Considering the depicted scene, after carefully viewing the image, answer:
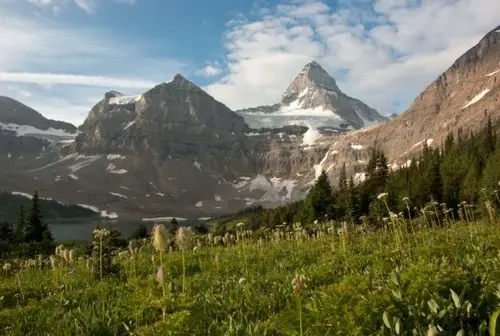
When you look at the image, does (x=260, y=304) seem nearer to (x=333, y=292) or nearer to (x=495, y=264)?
(x=333, y=292)

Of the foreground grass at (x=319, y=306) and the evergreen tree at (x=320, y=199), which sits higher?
the foreground grass at (x=319, y=306)

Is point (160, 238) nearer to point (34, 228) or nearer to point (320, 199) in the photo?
point (34, 228)

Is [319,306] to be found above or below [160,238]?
below

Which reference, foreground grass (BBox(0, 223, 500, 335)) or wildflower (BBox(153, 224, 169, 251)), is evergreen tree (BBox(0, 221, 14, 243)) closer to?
foreground grass (BBox(0, 223, 500, 335))

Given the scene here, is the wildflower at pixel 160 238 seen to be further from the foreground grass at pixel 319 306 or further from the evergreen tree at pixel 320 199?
the evergreen tree at pixel 320 199

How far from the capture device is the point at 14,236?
58.8 m

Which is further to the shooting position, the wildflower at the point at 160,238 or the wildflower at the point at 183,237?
the wildflower at the point at 183,237

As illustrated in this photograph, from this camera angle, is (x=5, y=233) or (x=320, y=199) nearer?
(x=5, y=233)

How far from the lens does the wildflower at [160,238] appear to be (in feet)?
18.1

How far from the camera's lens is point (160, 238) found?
5.59 metres

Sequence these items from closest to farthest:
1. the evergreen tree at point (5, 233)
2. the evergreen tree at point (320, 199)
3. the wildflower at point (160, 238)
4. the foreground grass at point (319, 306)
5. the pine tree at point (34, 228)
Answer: the foreground grass at point (319, 306)
the wildflower at point (160, 238)
the evergreen tree at point (5, 233)
the pine tree at point (34, 228)
the evergreen tree at point (320, 199)

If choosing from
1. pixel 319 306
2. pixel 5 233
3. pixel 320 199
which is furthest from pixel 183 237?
pixel 320 199

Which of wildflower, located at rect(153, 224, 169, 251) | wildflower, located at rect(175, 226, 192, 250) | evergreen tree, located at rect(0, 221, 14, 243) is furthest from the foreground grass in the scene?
evergreen tree, located at rect(0, 221, 14, 243)

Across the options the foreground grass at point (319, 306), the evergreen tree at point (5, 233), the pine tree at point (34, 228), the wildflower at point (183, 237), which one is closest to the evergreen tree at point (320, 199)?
the pine tree at point (34, 228)
